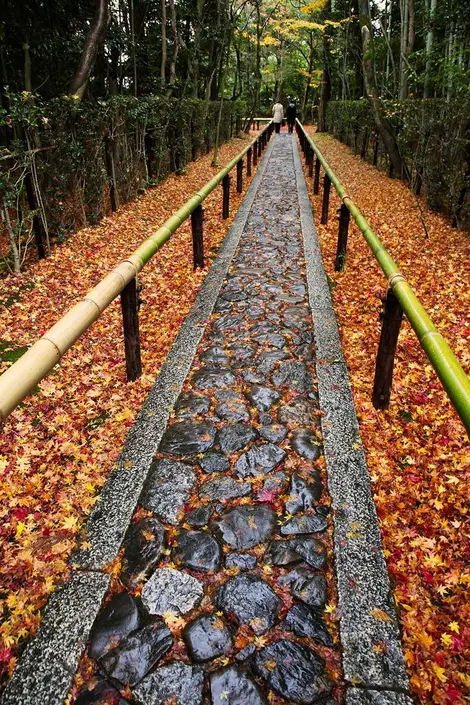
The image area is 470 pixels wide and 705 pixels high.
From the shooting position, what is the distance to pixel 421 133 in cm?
859

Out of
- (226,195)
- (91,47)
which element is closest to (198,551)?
(226,195)

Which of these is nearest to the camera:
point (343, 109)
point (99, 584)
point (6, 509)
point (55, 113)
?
point (99, 584)

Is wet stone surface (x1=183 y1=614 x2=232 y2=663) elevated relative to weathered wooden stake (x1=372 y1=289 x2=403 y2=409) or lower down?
lower down

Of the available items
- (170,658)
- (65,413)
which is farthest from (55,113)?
(170,658)

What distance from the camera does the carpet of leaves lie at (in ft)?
7.45

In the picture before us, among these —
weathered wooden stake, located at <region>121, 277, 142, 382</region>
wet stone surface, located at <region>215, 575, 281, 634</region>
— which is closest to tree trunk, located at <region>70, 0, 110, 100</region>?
weathered wooden stake, located at <region>121, 277, 142, 382</region>

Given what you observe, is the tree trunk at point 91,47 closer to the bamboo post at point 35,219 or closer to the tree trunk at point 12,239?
the bamboo post at point 35,219

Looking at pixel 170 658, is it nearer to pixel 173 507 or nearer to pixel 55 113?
pixel 173 507

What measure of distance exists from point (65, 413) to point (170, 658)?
2.01m

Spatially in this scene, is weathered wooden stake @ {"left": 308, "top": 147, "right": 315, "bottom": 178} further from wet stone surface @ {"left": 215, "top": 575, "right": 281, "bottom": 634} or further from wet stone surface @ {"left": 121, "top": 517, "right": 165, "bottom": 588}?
wet stone surface @ {"left": 215, "top": 575, "right": 281, "bottom": 634}

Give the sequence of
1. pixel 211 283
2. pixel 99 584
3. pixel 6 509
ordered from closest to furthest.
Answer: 1. pixel 99 584
2. pixel 6 509
3. pixel 211 283

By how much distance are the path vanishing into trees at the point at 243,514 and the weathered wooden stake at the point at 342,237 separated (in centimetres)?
108

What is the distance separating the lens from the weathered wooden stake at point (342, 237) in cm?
580

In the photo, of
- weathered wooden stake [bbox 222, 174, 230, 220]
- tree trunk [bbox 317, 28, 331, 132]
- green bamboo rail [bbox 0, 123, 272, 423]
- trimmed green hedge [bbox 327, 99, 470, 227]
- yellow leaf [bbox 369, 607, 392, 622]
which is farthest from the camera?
tree trunk [bbox 317, 28, 331, 132]
